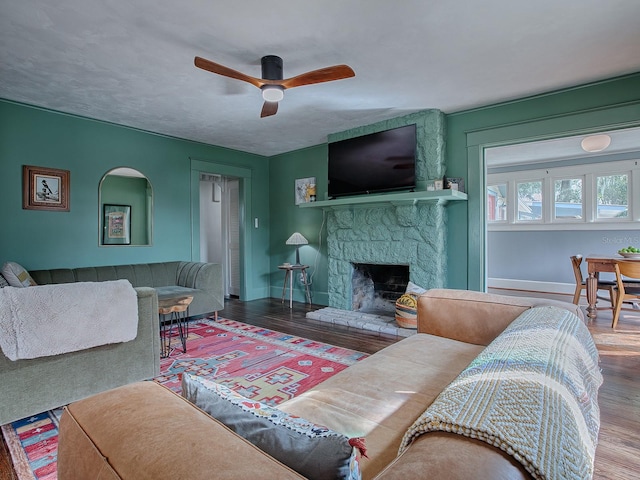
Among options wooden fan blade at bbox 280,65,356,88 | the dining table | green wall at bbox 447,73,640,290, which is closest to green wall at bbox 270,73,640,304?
green wall at bbox 447,73,640,290

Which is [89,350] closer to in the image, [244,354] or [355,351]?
[244,354]

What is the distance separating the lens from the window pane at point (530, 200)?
6.43 meters

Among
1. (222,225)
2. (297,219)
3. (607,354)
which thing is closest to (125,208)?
(222,225)

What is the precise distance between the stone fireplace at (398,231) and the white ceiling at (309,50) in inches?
17.5

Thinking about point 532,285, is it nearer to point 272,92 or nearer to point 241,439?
point 272,92

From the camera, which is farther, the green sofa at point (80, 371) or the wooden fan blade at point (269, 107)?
the wooden fan blade at point (269, 107)

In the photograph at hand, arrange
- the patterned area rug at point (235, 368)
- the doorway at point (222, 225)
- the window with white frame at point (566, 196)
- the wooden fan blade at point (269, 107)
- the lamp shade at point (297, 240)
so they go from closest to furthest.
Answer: the patterned area rug at point (235, 368)
the wooden fan blade at point (269, 107)
the lamp shade at point (297, 240)
the window with white frame at point (566, 196)
the doorway at point (222, 225)

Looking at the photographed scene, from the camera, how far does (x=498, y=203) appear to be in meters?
6.89

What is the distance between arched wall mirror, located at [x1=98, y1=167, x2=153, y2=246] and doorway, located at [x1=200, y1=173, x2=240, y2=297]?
1501mm

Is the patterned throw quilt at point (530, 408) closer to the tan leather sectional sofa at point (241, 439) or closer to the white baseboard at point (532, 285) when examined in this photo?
the tan leather sectional sofa at point (241, 439)

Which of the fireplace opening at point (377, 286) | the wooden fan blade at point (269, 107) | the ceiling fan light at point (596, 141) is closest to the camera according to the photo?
the wooden fan blade at point (269, 107)

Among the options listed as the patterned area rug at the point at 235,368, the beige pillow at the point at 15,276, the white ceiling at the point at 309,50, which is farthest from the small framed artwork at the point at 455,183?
the beige pillow at the point at 15,276

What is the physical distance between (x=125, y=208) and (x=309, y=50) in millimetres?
3183

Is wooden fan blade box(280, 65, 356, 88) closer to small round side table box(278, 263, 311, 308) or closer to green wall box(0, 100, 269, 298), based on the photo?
green wall box(0, 100, 269, 298)
